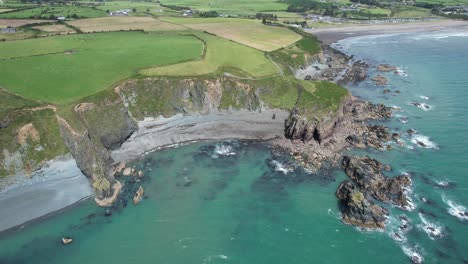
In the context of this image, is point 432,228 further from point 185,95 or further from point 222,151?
point 185,95

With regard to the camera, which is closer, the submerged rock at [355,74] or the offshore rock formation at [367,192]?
the offshore rock formation at [367,192]

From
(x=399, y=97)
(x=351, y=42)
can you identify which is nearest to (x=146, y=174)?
(x=399, y=97)

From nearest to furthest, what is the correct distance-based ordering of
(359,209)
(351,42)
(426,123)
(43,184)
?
(359,209)
(43,184)
(426,123)
(351,42)

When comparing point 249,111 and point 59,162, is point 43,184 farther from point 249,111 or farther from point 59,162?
point 249,111

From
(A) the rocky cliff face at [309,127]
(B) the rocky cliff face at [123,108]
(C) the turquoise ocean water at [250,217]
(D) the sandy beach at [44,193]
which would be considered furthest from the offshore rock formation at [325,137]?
(D) the sandy beach at [44,193]

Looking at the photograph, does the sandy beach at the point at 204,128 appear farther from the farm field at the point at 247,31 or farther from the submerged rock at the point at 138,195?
the farm field at the point at 247,31

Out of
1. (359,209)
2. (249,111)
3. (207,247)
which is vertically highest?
(249,111)

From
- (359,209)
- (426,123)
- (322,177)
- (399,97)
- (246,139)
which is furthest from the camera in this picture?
(399,97)
